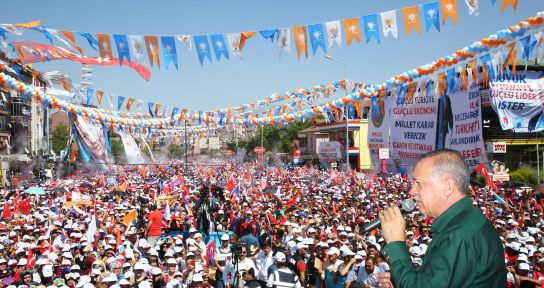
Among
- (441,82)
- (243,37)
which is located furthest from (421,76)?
(243,37)

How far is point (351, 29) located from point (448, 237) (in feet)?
34.7

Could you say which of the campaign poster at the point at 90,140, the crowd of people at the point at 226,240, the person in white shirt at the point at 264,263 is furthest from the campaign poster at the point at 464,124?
the campaign poster at the point at 90,140

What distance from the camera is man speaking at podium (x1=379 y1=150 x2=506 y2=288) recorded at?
1942 millimetres

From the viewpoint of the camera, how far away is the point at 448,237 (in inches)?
78.0

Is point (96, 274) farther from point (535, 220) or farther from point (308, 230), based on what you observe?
point (535, 220)

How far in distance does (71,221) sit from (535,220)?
1205 cm

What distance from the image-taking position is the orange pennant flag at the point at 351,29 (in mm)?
11961

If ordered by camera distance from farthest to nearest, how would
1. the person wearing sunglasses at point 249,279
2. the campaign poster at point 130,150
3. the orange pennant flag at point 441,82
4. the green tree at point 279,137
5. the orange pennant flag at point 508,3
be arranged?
1. the green tree at point 279,137
2. the campaign poster at point 130,150
3. the orange pennant flag at point 441,82
4. the orange pennant flag at point 508,3
5. the person wearing sunglasses at point 249,279

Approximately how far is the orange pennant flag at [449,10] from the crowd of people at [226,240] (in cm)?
456

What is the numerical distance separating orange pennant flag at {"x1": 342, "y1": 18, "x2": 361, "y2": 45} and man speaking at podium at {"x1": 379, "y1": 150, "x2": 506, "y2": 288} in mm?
10140

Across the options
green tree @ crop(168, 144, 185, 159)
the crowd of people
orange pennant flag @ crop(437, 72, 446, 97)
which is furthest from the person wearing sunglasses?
green tree @ crop(168, 144, 185, 159)

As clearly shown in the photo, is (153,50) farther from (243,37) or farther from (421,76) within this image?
(421,76)

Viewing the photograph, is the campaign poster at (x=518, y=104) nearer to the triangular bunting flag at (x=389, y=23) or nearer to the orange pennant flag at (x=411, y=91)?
the orange pennant flag at (x=411, y=91)

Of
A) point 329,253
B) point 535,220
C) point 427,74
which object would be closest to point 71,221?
point 329,253
